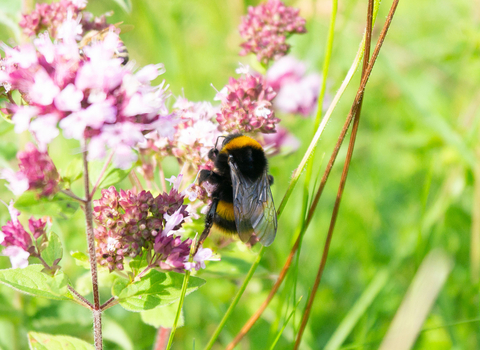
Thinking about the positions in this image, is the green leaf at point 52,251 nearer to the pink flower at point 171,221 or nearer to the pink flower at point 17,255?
the pink flower at point 17,255

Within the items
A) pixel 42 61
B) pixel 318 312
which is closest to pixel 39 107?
pixel 42 61

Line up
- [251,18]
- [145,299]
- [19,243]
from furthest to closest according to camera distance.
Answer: [251,18], [145,299], [19,243]

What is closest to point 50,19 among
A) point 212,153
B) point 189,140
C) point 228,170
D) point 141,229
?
point 189,140

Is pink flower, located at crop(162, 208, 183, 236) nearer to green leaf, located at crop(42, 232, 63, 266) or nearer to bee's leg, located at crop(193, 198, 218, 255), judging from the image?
bee's leg, located at crop(193, 198, 218, 255)

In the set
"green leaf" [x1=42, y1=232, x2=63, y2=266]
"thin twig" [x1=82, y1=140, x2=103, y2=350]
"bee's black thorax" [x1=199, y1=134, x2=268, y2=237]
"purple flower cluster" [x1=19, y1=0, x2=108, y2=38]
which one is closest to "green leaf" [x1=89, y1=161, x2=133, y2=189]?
"thin twig" [x1=82, y1=140, x2=103, y2=350]

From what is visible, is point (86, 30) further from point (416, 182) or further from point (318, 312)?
point (416, 182)

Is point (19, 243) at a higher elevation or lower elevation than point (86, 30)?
lower
